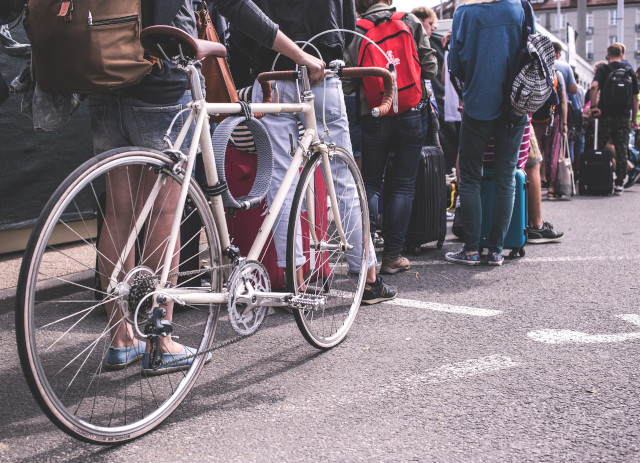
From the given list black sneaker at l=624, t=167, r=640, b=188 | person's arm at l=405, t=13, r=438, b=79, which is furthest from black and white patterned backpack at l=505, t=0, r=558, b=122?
black sneaker at l=624, t=167, r=640, b=188

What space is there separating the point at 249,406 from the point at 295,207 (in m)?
0.84

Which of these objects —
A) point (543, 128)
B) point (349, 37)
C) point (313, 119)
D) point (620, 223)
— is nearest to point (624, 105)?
point (543, 128)

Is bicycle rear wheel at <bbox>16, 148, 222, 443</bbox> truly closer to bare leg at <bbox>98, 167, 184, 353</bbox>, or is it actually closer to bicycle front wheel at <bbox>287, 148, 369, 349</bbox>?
bare leg at <bbox>98, 167, 184, 353</bbox>

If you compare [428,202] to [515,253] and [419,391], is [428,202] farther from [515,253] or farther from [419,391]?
[419,391]

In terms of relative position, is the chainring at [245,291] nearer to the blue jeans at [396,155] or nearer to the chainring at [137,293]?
the chainring at [137,293]

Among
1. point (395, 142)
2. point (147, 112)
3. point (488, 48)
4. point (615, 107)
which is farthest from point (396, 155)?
point (615, 107)

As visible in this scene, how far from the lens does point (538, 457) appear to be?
2250 mm

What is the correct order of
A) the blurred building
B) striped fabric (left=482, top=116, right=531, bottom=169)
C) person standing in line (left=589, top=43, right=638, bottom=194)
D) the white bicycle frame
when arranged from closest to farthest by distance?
the white bicycle frame < striped fabric (left=482, top=116, right=531, bottom=169) < person standing in line (left=589, top=43, right=638, bottom=194) < the blurred building

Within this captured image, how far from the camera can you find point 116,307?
247 centimetres

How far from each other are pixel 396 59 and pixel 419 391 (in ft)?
8.57

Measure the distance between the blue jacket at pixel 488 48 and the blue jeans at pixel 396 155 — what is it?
56 cm

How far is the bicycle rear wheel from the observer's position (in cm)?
210

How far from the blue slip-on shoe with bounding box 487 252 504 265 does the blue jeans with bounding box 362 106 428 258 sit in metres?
0.86

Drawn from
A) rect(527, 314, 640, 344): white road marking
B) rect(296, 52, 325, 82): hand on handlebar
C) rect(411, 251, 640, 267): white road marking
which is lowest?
rect(527, 314, 640, 344): white road marking
